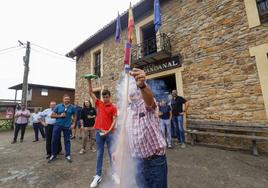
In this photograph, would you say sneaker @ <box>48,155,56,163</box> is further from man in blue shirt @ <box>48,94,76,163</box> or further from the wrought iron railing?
the wrought iron railing

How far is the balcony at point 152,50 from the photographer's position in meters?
6.48

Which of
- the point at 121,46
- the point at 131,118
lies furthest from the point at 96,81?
the point at 131,118

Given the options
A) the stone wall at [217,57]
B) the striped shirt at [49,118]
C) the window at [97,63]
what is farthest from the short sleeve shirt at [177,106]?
the window at [97,63]

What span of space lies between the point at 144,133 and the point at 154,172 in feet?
1.18

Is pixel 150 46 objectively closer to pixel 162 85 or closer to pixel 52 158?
pixel 162 85

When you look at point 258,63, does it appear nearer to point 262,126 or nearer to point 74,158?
point 262,126

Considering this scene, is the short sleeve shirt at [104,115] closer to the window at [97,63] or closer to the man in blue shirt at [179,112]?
the man in blue shirt at [179,112]

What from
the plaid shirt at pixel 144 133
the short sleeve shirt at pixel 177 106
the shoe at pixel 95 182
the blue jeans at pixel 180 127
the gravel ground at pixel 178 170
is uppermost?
the short sleeve shirt at pixel 177 106

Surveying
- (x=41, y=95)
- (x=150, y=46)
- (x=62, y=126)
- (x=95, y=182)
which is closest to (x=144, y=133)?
(x=95, y=182)

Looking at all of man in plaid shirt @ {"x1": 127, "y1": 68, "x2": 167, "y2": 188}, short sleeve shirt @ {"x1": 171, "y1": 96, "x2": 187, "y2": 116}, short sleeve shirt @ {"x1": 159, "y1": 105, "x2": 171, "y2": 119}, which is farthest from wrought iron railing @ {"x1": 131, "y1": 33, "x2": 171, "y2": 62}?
man in plaid shirt @ {"x1": 127, "y1": 68, "x2": 167, "y2": 188}

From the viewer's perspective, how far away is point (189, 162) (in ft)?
12.4

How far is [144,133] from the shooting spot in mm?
1431

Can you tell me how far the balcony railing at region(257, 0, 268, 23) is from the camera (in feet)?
15.0

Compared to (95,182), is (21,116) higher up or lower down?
higher up
